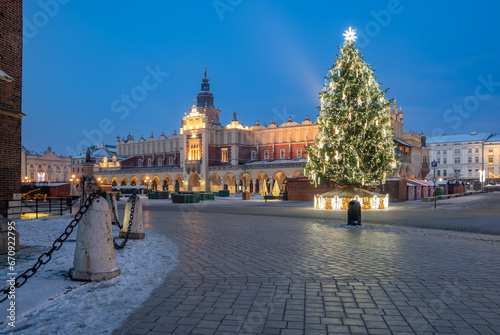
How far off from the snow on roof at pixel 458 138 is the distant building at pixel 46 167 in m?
101

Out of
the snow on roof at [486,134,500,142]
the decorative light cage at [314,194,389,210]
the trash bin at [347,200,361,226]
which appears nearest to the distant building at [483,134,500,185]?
the snow on roof at [486,134,500,142]

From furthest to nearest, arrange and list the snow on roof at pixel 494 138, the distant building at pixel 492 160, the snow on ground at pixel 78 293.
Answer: the snow on roof at pixel 494 138
the distant building at pixel 492 160
the snow on ground at pixel 78 293

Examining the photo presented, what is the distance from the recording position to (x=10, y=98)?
1320 centimetres

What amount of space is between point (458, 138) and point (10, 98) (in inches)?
4271

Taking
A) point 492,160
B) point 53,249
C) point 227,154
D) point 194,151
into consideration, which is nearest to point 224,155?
point 227,154

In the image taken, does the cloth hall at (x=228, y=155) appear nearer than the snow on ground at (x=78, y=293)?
No

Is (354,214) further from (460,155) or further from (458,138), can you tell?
(458,138)

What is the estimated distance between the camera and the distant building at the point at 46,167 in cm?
9250

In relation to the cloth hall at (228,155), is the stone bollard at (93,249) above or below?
below

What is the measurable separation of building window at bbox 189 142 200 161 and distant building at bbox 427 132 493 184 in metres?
61.7

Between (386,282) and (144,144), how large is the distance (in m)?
81.6

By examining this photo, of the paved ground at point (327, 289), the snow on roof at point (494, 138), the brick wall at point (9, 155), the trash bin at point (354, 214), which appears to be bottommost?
the paved ground at point (327, 289)

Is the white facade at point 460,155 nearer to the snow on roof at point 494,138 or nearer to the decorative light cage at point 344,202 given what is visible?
the snow on roof at point 494,138

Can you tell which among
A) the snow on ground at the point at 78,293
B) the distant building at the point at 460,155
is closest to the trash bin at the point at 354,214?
the snow on ground at the point at 78,293
